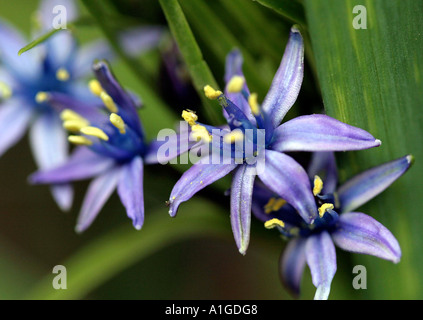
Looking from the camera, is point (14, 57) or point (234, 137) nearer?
point (234, 137)

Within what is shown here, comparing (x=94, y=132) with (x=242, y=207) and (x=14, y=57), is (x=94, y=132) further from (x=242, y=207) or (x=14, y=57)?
(x=14, y=57)

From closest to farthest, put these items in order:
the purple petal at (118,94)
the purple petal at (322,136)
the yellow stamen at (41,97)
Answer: the purple petal at (322,136)
the purple petal at (118,94)
the yellow stamen at (41,97)

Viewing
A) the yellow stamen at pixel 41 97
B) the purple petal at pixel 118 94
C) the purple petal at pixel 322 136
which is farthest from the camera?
the yellow stamen at pixel 41 97

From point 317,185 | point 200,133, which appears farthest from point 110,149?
point 317,185

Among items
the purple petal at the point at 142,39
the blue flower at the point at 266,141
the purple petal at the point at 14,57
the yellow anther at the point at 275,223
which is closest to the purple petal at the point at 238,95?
the blue flower at the point at 266,141

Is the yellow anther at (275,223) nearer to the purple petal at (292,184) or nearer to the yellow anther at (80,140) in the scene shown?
the purple petal at (292,184)

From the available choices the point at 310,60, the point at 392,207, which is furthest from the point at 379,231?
the point at 310,60
